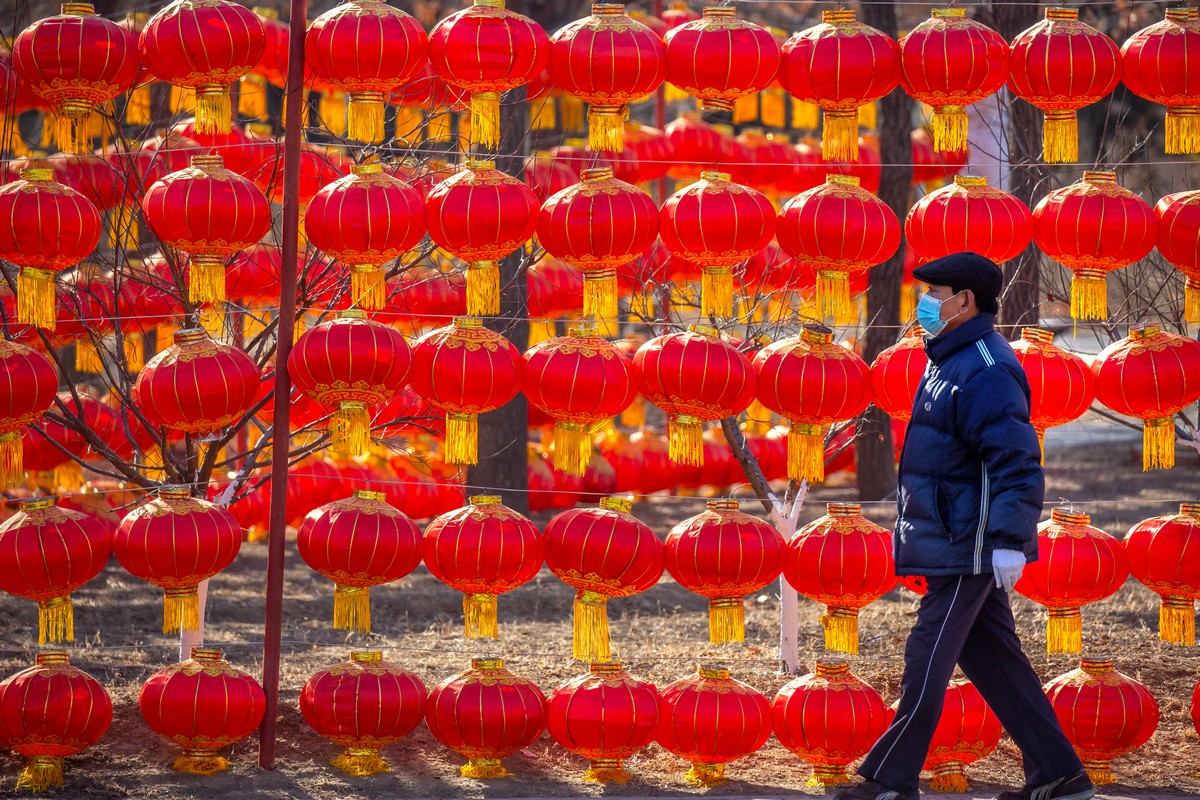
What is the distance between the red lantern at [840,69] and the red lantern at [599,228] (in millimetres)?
932

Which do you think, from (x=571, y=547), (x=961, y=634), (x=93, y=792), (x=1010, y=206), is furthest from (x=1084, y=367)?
(x=93, y=792)

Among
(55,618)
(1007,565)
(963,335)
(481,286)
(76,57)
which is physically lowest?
(55,618)

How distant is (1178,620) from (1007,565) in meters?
1.79

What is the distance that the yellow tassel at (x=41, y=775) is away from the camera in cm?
582

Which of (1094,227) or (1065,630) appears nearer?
(1094,227)

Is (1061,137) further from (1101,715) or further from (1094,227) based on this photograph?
(1101,715)

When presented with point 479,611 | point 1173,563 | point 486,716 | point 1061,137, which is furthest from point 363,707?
point 1061,137

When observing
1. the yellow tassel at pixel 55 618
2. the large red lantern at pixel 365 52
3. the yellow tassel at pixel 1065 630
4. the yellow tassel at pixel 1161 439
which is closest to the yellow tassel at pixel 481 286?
the large red lantern at pixel 365 52

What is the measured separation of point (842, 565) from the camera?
5.85 meters

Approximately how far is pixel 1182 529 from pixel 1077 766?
57.3 inches

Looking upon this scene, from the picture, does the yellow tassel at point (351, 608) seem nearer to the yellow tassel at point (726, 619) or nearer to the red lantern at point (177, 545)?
the red lantern at point (177, 545)

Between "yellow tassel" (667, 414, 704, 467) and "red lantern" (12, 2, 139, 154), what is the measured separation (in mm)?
2973

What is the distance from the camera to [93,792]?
5766 millimetres

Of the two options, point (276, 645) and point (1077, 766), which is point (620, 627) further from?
point (1077, 766)
